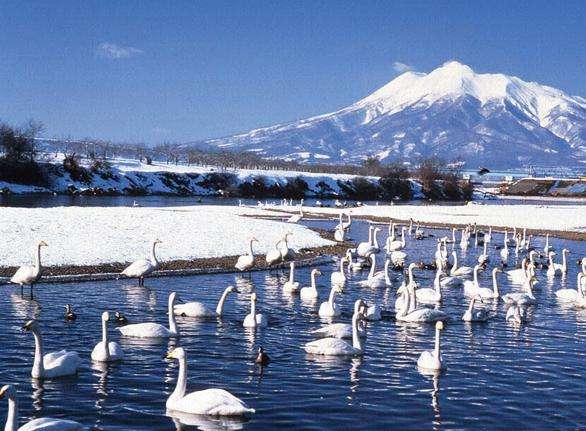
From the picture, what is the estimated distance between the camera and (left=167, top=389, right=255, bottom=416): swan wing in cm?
1343

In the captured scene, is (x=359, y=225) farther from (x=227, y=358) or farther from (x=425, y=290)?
(x=227, y=358)

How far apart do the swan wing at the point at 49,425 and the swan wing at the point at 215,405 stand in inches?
82.8

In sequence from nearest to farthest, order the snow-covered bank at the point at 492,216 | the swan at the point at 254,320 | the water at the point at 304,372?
the water at the point at 304,372 → the swan at the point at 254,320 → the snow-covered bank at the point at 492,216

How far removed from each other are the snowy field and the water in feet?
24.2

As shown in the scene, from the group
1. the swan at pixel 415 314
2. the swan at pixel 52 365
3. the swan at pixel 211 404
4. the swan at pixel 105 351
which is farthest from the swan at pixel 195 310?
the swan at pixel 211 404

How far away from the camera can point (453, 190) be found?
155375mm

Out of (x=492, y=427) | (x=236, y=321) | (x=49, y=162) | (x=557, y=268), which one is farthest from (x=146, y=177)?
(x=492, y=427)

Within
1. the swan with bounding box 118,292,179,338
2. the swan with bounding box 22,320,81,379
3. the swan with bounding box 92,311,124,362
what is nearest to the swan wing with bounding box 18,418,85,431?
the swan with bounding box 22,320,81,379

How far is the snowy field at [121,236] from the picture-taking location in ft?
109

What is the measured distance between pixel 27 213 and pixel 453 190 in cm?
12094

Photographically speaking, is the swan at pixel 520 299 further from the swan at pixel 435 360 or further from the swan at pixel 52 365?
the swan at pixel 52 365

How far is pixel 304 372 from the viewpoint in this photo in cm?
1681

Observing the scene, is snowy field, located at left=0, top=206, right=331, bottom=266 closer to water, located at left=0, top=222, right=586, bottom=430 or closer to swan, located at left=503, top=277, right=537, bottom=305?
water, located at left=0, top=222, right=586, bottom=430

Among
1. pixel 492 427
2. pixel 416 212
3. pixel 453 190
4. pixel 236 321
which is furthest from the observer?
pixel 453 190
